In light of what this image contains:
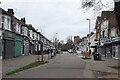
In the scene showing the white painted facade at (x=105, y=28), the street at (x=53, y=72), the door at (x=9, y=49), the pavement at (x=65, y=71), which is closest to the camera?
the street at (x=53, y=72)

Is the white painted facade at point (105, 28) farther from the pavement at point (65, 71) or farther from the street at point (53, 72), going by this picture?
the street at point (53, 72)

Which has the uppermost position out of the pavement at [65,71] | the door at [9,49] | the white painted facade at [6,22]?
the white painted facade at [6,22]

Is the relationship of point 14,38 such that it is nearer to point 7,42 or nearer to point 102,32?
point 7,42

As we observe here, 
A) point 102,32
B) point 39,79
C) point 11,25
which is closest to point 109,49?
point 102,32

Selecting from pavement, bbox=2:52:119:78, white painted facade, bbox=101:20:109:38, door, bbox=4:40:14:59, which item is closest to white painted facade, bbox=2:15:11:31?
door, bbox=4:40:14:59

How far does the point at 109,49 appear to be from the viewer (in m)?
59.3

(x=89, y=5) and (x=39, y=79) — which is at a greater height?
(x=89, y=5)

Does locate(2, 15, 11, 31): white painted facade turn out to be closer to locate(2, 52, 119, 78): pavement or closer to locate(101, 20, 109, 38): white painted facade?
locate(2, 52, 119, 78): pavement

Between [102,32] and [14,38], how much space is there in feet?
86.4

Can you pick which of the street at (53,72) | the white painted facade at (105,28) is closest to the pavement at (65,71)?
the street at (53,72)

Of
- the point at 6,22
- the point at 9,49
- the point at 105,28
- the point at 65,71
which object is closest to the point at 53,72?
the point at 65,71

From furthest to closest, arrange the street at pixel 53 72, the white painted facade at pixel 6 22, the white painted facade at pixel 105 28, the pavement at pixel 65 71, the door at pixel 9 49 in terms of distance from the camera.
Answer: the white painted facade at pixel 105 28 < the door at pixel 9 49 < the white painted facade at pixel 6 22 < the pavement at pixel 65 71 < the street at pixel 53 72

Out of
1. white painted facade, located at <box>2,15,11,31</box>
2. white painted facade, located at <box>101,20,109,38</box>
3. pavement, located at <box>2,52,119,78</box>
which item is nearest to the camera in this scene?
pavement, located at <box>2,52,119,78</box>

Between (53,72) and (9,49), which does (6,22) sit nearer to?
(9,49)
